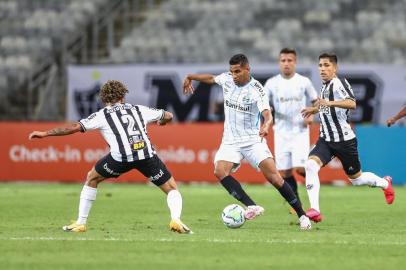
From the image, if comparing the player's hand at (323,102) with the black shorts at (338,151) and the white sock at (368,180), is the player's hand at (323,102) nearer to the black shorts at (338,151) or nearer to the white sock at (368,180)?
the black shorts at (338,151)

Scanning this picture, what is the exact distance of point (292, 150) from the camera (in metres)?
17.2

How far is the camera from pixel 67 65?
3094 centimetres

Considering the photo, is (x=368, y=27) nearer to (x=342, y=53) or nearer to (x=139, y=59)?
(x=342, y=53)

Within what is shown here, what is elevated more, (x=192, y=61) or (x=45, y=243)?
(x=192, y=61)

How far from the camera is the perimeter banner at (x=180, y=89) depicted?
90.1 feet

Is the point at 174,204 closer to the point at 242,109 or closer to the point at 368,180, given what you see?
the point at 242,109

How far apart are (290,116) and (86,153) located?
9.70m

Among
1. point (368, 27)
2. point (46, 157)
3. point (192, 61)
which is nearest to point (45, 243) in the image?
point (46, 157)

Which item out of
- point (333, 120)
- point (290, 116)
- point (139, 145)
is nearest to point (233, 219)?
point (139, 145)

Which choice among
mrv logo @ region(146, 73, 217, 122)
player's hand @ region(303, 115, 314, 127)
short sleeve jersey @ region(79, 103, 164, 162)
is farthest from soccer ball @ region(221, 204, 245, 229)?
mrv logo @ region(146, 73, 217, 122)

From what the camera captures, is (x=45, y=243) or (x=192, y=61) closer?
(x=45, y=243)

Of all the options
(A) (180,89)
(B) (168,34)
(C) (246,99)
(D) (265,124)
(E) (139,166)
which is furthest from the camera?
(B) (168,34)

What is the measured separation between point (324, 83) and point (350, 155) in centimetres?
107

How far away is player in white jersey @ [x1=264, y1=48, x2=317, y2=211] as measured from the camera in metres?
17.0
